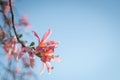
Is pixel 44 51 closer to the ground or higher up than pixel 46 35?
closer to the ground

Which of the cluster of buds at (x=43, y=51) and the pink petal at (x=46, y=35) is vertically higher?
the pink petal at (x=46, y=35)

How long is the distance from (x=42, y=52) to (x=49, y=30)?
227mm

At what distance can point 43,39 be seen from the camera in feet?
7.69

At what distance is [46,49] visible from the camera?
2.31 m

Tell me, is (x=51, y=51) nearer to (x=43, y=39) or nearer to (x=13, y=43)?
(x=43, y=39)

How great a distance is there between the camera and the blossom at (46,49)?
7.39 feet

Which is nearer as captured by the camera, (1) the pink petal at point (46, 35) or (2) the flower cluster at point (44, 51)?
(2) the flower cluster at point (44, 51)

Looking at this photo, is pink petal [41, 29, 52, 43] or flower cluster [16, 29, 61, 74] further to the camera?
pink petal [41, 29, 52, 43]

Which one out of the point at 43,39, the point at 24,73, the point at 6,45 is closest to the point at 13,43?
the point at 6,45

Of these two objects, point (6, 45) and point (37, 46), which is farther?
point (6, 45)

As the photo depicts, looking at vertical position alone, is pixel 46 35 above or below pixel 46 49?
above

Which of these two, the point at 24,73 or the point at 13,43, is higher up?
the point at 24,73

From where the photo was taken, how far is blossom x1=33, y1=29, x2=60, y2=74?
88.7 inches

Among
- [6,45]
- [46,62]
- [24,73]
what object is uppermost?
[24,73]
